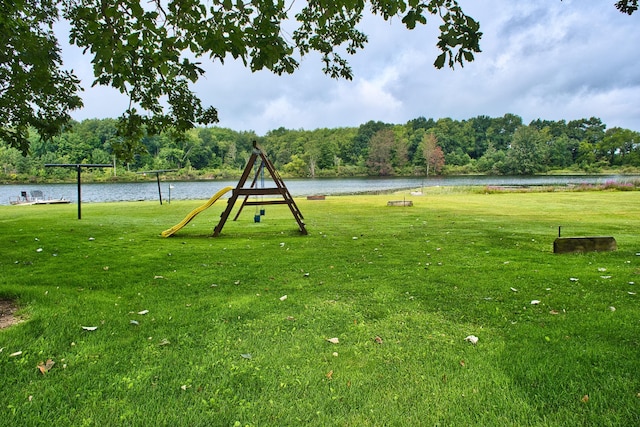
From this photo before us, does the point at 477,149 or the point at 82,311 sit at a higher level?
the point at 477,149

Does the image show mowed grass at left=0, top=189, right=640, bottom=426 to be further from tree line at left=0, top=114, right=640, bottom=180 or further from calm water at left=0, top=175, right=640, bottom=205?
tree line at left=0, top=114, right=640, bottom=180

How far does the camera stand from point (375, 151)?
12425cm

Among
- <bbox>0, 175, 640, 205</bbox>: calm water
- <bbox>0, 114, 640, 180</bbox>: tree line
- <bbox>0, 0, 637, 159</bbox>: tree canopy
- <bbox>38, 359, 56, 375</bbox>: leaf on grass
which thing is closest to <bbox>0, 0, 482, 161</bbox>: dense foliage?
<bbox>0, 0, 637, 159</bbox>: tree canopy

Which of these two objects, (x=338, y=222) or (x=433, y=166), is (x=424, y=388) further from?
(x=433, y=166)

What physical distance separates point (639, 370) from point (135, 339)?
4.62 meters

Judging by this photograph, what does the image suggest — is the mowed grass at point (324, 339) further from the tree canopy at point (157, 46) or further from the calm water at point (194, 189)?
the calm water at point (194, 189)

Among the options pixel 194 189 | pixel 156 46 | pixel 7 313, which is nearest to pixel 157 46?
pixel 156 46

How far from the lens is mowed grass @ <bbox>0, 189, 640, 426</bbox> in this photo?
2.71 meters

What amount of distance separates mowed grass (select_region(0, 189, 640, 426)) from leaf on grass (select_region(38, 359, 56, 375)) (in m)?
0.03

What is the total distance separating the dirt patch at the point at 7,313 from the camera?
4.18 meters

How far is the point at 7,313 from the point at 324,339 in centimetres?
386

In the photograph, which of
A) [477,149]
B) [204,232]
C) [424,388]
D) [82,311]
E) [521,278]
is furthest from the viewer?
[477,149]

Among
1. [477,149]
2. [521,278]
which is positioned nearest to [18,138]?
[521,278]

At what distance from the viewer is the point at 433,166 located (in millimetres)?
118562
